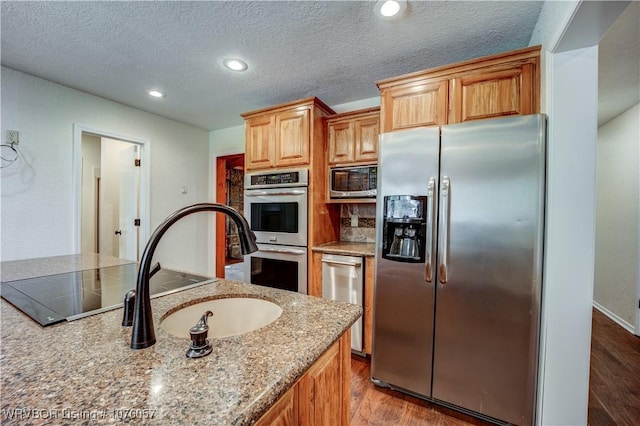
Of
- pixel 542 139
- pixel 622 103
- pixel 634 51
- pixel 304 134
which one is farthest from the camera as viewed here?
pixel 622 103

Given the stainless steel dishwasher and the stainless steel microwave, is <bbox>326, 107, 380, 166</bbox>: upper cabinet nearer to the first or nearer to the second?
the stainless steel microwave

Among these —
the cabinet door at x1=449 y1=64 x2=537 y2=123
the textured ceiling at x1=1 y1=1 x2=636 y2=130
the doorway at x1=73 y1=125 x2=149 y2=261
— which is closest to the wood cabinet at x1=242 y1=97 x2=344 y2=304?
the textured ceiling at x1=1 y1=1 x2=636 y2=130

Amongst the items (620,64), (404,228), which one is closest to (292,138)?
(404,228)

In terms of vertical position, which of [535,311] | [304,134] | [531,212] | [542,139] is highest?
[304,134]

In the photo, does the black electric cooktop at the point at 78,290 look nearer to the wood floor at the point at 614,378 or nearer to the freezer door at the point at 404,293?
the freezer door at the point at 404,293

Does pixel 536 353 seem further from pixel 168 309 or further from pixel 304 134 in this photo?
pixel 304 134

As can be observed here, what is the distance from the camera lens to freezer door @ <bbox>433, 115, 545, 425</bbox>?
145cm

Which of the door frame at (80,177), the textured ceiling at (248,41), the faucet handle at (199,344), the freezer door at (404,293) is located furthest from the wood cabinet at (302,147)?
the faucet handle at (199,344)

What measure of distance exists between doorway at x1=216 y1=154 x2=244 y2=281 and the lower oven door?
0.52 m

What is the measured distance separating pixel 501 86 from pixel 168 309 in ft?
6.96

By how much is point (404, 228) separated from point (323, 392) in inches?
49.5

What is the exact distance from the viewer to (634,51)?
1940 mm

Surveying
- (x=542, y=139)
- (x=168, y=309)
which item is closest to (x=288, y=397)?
(x=168, y=309)

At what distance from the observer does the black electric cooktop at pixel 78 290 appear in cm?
85
